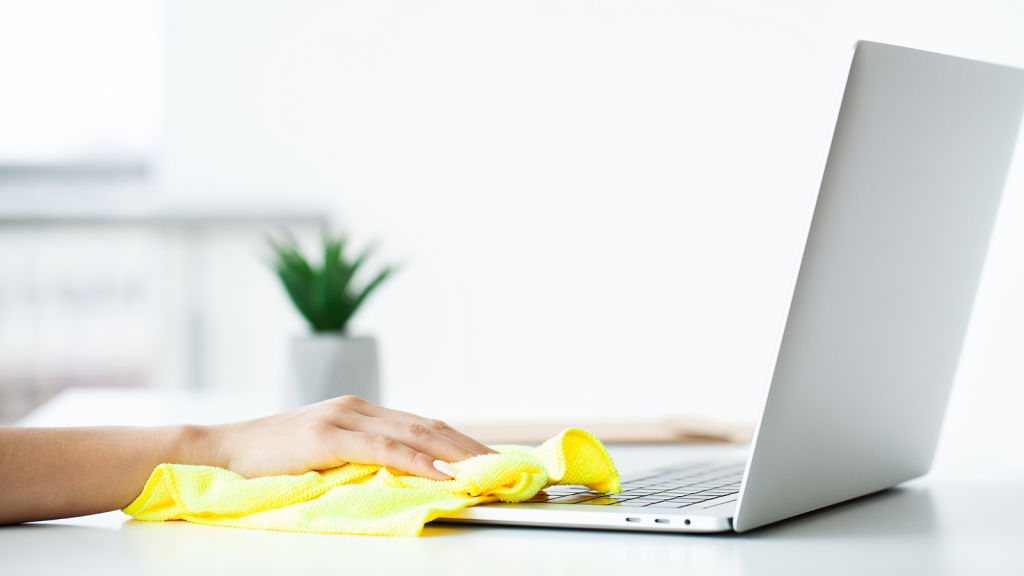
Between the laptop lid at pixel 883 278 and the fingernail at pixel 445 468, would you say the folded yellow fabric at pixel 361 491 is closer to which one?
the fingernail at pixel 445 468

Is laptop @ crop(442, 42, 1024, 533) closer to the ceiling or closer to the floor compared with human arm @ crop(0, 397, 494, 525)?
closer to the ceiling

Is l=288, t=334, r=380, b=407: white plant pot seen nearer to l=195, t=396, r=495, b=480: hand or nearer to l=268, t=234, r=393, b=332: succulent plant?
l=268, t=234, r=393, b=332: succulent plant

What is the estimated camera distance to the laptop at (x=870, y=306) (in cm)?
50

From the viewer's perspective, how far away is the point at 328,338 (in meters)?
1.11

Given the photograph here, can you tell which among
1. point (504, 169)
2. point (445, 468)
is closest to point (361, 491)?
point (445, 468)

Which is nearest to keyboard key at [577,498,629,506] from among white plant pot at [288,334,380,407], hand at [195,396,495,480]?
hand at [195,396,495,480]

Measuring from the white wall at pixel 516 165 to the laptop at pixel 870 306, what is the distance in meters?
2.36

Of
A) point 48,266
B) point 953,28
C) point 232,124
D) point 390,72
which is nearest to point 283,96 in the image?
point 232,124

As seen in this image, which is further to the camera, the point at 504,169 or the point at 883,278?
the point at 504,169

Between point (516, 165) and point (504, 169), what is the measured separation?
0.05m

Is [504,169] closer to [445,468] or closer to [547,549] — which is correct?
[445,468]

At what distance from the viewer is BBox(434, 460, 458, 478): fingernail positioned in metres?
0.60

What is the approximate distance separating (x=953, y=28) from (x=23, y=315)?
130 inches

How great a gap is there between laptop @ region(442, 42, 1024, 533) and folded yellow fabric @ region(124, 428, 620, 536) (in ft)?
0.06
